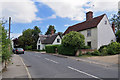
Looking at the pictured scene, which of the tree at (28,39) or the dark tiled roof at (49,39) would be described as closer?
the dark tiled roof at (49,39)

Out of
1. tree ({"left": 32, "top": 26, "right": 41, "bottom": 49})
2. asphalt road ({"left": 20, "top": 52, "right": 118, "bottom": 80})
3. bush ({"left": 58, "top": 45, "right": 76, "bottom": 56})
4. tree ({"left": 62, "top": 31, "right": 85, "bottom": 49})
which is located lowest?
asphalt road ({"left": 20, "top": 52, "right": 118, "bottom": 80})

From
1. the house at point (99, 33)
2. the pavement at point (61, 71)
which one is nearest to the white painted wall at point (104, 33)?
the house at point (99, 33)

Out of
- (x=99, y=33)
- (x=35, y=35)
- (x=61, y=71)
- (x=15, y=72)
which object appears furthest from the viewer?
(x=35, y=35)

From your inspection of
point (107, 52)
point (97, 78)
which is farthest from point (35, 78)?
point (107, 52)

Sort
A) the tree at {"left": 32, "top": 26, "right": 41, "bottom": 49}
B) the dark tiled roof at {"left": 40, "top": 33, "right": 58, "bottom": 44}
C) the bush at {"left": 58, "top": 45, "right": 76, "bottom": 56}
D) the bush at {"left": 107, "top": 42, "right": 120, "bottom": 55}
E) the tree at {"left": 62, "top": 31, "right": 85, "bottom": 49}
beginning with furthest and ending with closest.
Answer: the tree at {"left": 32, "top": 26, "right": 41, "bottom": 49}
the dark tiled roof at {"left": 40, "top": 33, "right": 58, "bottom": 44}
the bush at {"left": 58, "top": 45, "right": 76, "bottom": 56}
the bush at {"left": 107, "top": 42, "right": 120, "bottom": 55}
the tree at {"left": 62, "top": 31, "right": 85, "bottom": 49}

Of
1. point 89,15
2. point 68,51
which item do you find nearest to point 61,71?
point 68,51

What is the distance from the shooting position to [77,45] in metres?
19.5

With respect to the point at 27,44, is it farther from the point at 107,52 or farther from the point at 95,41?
the point at 107,52

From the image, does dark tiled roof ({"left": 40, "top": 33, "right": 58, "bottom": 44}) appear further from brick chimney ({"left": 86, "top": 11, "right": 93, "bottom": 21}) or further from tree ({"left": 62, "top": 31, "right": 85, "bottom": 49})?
tree ({"left": 62, "top": 31, "right": 85, "bottom": 49})

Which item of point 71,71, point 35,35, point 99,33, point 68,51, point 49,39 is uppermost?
point 35,35

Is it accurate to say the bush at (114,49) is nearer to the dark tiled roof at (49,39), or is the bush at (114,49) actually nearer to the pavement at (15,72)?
the pavement at (15,72)

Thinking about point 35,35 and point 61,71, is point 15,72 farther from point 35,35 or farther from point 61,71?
point 35,35

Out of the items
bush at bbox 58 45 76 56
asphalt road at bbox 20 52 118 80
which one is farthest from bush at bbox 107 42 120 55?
asphalt road at bbox 20 52 118 80

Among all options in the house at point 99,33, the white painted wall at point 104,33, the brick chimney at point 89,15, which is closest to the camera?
the house at point 99,33
